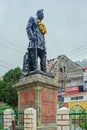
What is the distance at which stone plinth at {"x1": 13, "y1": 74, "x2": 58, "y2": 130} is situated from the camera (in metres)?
10.9

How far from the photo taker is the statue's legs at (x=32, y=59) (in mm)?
11649

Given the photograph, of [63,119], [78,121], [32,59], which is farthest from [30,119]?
[32,59]

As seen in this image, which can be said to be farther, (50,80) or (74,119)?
(50,80)

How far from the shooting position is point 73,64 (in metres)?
55.9

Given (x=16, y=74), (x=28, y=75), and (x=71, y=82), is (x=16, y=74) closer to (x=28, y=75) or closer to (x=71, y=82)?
(x=71, y=82)

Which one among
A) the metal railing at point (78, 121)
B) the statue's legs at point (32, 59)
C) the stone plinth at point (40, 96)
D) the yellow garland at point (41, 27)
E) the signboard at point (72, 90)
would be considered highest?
the yellow garland at point (41, 27)

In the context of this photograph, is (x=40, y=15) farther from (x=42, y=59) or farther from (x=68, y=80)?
(x=68, y=80)

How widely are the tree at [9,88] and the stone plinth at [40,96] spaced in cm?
2253

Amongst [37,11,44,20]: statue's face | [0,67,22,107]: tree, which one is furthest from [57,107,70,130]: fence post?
[0,67,22,107]: tree

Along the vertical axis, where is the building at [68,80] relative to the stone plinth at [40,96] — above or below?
above

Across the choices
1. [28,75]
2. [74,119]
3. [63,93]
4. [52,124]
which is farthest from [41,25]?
[63,93]

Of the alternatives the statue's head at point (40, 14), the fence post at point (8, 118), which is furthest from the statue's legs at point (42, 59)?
the fence post at point (8, 118)

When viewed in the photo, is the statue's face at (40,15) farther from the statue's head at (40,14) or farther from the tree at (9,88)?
the tree at (9,88)

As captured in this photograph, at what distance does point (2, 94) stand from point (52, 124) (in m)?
24.9
